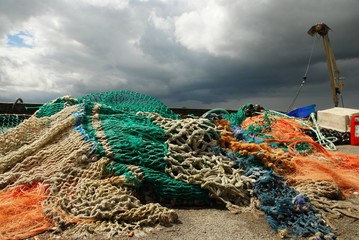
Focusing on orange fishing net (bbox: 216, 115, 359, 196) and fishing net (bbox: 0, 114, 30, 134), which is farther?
fishing net (bbox: 0, 114, 30, 134)

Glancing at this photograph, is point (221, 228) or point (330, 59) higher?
point (330, 59)

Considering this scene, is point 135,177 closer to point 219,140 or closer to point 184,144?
point 184,144

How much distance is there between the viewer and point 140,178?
9.02ft

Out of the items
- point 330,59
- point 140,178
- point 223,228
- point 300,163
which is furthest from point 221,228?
point 330,59

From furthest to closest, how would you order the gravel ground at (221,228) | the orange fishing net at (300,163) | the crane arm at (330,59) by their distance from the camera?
1. the crane arm at (330,59)
2. the orange fishing net at (300,163)
3. the gravel ground at (221,228)

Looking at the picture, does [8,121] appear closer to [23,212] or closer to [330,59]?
[23,212]

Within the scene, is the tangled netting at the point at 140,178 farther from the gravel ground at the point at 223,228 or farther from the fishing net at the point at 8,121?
the fishing net at the point at 8,121

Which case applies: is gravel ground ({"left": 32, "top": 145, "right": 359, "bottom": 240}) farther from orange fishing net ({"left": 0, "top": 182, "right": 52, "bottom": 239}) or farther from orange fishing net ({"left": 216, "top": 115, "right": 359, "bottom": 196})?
orange fishing net ({"left": 216, "top": 115, "right": 359, "bottom": 196})

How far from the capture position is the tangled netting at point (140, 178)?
2.33 meters

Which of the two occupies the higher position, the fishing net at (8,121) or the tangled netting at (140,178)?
the fishing net at (8,121)

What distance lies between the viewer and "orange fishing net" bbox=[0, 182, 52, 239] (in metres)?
2.21

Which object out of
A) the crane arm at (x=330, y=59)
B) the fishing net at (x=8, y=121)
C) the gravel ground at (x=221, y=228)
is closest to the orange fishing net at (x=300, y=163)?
the gravel ground at (x=221, y=228)

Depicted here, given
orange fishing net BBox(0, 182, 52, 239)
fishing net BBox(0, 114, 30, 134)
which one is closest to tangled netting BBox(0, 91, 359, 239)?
orange fishing net BBox(0, 182, 52, 239)

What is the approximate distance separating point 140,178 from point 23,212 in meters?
0.90
